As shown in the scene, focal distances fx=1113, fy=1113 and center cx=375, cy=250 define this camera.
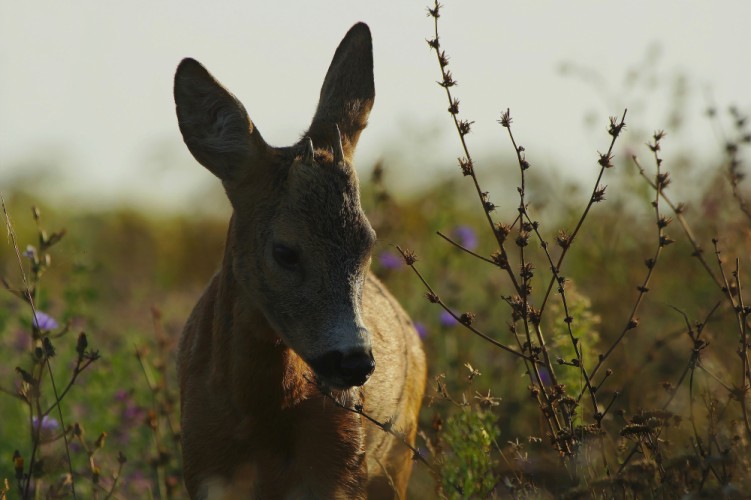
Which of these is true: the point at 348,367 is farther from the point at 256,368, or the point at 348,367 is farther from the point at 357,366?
the point at 256,368

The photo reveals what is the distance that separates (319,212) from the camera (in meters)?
5.07

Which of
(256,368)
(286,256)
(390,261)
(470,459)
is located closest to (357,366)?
(470,459)

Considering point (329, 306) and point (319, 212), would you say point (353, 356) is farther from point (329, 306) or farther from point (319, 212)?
point (319, 212)

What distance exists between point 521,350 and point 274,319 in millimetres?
1144

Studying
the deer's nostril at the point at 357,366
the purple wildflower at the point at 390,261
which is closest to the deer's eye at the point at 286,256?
the deer's nostril at the point at 357,366

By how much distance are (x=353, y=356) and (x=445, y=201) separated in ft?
18.0

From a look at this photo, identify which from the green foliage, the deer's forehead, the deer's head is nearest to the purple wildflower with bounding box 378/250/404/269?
the deer's head

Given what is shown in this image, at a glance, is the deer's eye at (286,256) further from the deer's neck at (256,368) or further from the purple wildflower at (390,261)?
the purple wildflower at (390,261)

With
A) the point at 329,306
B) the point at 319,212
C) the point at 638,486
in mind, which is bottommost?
the point at 638,486

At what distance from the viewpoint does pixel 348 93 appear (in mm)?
6020

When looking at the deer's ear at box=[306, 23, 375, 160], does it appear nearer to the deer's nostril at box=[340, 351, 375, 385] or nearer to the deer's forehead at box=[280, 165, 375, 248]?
the deer's forehead at box=[280, 165, 375, 248]

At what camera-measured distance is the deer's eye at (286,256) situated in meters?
5.08

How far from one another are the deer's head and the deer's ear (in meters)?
0.04

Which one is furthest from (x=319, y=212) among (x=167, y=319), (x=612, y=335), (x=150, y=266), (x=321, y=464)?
(x=150, y=266)
